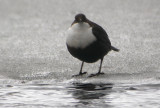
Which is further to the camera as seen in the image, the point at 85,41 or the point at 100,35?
the point at 100,35

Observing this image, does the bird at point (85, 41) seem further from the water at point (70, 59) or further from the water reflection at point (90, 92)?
the water reflection at point (90, 92)

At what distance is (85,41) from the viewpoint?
6.70m

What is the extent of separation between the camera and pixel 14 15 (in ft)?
39.5

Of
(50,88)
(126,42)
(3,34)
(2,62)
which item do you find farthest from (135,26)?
(50,88)

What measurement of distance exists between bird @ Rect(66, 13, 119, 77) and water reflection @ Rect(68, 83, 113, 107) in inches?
18.8

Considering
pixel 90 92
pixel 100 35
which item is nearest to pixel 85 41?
pixel 100 35

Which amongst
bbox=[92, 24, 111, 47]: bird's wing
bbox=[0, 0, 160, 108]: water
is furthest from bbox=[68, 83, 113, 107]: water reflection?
bbox=[92, 24, 111, 47]: bird's wing

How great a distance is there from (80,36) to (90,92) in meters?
0.99

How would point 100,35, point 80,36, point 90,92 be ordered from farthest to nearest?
point 100,35
point 80,36
point 90,92

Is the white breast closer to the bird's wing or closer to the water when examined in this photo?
the bird's wing

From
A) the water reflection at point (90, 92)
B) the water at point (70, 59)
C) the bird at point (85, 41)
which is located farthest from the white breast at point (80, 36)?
the water reflection at point (90, 92)

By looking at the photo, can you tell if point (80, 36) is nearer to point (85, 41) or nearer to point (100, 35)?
point (85, 41)

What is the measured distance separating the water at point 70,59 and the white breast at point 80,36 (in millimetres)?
425

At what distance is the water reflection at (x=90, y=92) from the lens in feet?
18.1
